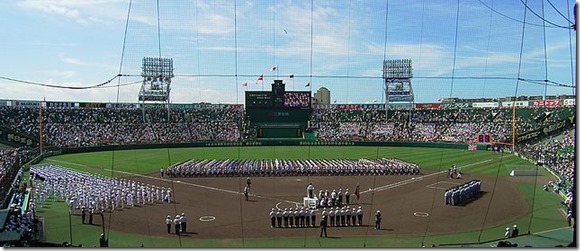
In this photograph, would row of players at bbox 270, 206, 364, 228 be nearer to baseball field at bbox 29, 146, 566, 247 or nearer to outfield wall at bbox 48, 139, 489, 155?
baseball field at bbox 29, 146, 566, 247

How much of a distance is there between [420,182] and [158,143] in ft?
99.2

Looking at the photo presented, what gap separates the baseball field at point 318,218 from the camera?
12539 mm

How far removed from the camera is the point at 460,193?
17797 millimetres

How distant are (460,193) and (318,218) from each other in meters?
6.09

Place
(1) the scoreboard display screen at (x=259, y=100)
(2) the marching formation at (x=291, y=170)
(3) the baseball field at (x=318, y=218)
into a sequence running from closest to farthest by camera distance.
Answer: (3) the baseball field at (x=318, y=218)
(2) the marching formation at (x=291, y=170)
(1) the scoreboard display screen at (x=259, y=100)

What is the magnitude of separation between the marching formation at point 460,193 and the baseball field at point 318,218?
345 millimetres

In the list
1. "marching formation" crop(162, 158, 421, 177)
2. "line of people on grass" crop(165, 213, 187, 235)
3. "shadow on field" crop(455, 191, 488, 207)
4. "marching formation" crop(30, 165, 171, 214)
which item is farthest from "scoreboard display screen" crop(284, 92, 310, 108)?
"line of people on grass" crop(165, 213, 187, 235)

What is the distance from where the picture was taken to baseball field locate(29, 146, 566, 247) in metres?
12.5

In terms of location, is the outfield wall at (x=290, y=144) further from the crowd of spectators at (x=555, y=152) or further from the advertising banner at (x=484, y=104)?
the advertising banner at (x=484, y=104)

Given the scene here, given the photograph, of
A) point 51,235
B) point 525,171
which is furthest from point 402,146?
point 51,235

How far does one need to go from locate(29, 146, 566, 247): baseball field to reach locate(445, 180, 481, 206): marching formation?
345 mm

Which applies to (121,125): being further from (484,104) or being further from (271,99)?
(484,104)

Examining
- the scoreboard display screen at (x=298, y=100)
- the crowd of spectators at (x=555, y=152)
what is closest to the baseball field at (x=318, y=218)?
the crowd of spectators at (x=555, y=152)

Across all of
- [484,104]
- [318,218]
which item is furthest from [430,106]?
[318,218]
